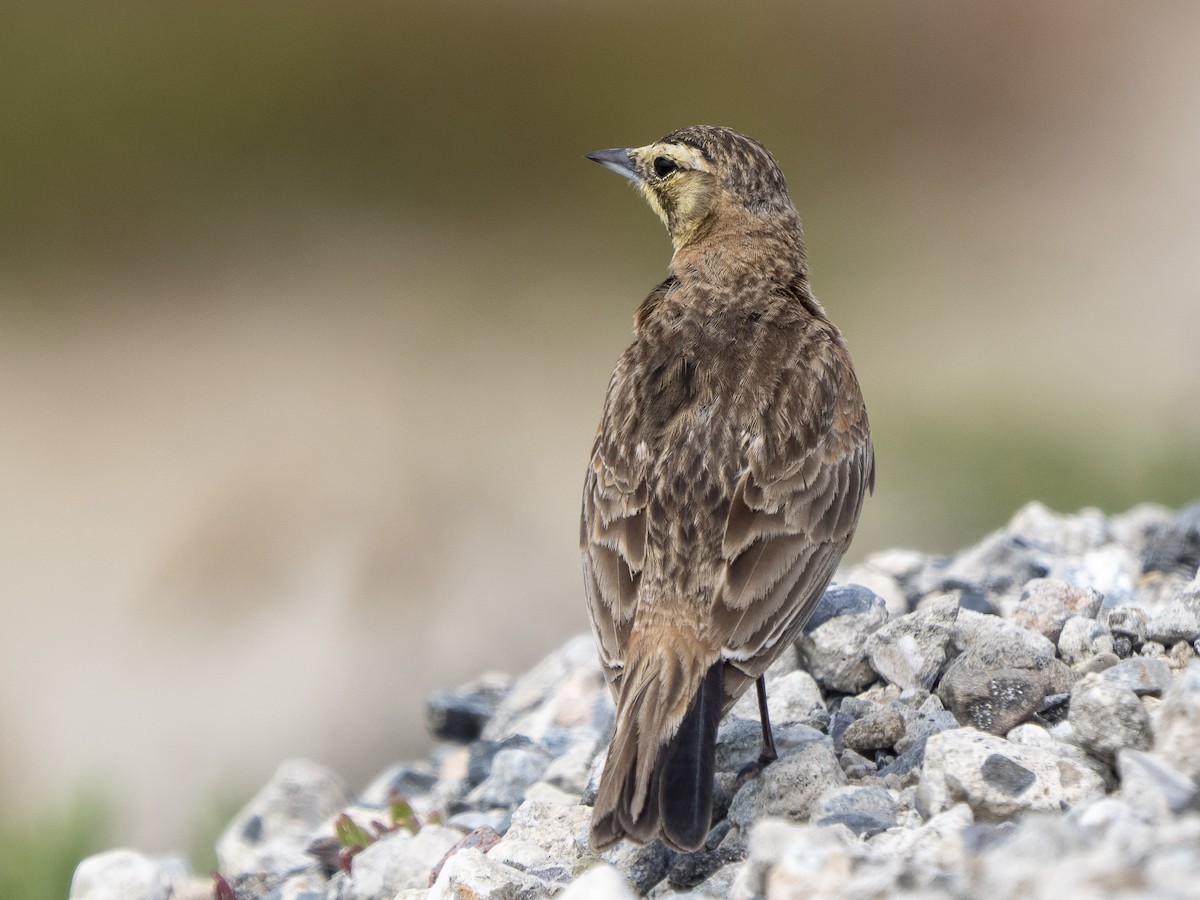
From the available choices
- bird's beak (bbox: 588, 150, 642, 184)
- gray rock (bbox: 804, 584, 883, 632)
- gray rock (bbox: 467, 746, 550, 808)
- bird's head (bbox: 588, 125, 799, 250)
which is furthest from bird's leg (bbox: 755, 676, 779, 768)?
bird's beak (bbox: 588, 150, 642, 184)

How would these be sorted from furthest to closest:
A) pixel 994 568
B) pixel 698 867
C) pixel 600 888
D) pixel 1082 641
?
pixel 994 568, pixel 1082 641, pixel 698 867, pixel 600 888

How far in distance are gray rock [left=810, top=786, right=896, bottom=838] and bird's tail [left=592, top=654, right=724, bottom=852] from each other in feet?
0.92

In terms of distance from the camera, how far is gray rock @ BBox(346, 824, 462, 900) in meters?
3.96

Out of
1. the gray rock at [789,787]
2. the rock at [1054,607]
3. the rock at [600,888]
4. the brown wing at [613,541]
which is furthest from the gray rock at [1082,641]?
the rock at [600,888]

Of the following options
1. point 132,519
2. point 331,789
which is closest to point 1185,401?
point 331,789

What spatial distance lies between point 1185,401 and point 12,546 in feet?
27.1

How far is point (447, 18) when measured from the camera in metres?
12.5

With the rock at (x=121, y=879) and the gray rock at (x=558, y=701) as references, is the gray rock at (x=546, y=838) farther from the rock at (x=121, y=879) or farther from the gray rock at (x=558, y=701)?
the rock at (x=121, y=879)

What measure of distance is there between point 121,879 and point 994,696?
2655mm

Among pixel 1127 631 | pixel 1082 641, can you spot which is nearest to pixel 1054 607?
pixel 1082 641

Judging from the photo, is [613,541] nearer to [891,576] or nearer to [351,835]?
[351,835]

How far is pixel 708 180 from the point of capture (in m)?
4.82

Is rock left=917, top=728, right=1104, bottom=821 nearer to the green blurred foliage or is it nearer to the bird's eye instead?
the bird's eye

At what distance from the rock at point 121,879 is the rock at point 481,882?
1.45 meters
